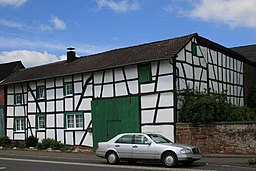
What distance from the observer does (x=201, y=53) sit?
27.5 metres

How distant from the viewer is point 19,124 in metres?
34.1

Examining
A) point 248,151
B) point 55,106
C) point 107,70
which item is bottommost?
point 248,151

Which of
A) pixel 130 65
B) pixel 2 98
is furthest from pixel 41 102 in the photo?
pixel 130 65

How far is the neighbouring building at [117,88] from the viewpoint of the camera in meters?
24.8

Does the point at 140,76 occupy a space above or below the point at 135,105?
above

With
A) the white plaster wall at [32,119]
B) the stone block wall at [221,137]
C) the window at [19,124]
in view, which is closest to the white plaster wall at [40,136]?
the white plaster wall at [32,119]

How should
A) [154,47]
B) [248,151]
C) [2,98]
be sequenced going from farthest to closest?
[2,98] → [154,47] → [248,151]

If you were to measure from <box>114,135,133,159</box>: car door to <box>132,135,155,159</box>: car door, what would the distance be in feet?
0.78

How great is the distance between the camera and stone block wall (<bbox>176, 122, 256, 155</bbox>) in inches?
840

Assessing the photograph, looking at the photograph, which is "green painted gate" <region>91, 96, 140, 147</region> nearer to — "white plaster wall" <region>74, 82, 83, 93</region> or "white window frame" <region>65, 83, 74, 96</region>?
"white plaster wall" <region>74, 82, 83, 93</region>

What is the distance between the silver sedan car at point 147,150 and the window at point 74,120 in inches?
411

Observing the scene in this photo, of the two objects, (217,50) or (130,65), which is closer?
(130,65)

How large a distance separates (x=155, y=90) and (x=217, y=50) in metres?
6.97

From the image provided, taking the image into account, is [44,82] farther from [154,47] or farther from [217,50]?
[217,50]
